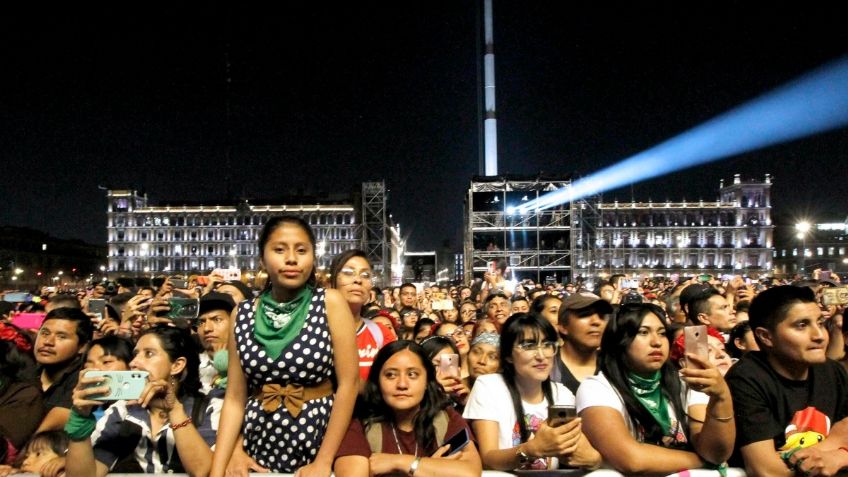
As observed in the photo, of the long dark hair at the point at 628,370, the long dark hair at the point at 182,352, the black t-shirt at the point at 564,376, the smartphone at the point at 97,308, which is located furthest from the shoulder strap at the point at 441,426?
the smartphone at the point at 97,308

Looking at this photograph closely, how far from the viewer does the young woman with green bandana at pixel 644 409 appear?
2.64 metres

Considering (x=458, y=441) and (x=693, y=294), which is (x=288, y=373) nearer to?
(x=458, y=441)

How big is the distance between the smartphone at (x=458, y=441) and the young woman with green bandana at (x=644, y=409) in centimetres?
52

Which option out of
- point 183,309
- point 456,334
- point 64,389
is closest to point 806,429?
point 456,334

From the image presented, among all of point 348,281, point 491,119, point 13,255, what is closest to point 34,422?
point 348,281

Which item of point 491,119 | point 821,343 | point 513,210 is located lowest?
point 821,343

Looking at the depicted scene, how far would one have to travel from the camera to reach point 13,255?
72875 mm

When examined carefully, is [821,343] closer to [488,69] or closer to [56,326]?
[56,326]

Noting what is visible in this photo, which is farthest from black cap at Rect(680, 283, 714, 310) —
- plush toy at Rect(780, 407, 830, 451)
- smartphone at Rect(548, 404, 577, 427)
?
smartphone at Rect(548, 404, 577, 427)

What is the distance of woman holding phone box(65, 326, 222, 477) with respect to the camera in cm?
254

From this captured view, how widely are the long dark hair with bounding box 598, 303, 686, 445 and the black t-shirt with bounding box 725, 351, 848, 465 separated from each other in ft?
0.83

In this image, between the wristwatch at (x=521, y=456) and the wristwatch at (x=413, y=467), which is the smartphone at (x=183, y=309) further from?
the wristwatch at (x=521, y=456)

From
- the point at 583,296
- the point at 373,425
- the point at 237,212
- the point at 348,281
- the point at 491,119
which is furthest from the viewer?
the point at 237,212

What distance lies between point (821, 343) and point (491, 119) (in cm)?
4702
